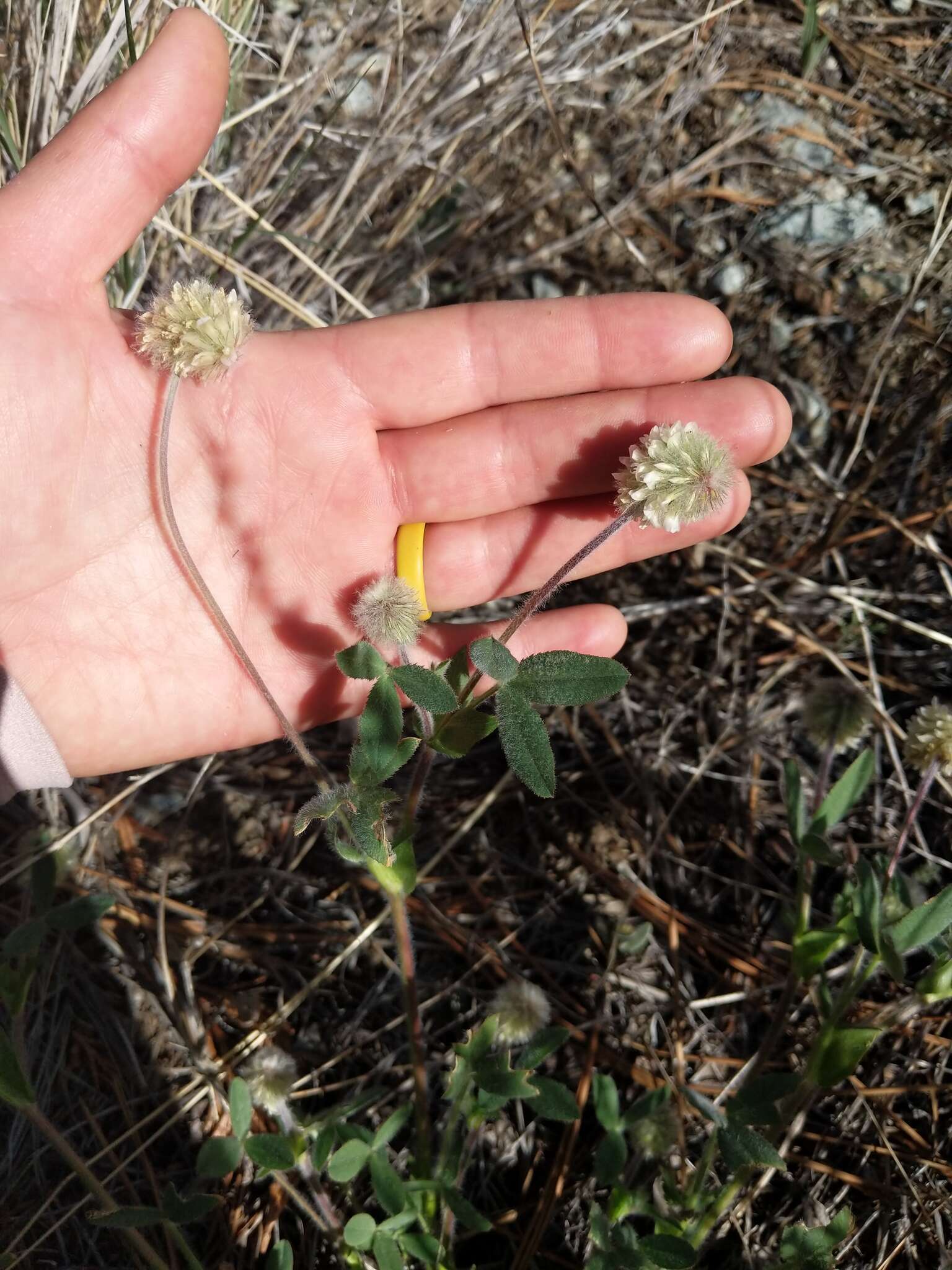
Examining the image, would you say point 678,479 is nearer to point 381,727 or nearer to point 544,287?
point 381,727

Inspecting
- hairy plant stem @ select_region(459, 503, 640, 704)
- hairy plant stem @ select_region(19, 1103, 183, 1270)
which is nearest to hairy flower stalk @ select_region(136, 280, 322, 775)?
hairy plant stem @ select_region(459, 503, 640, 704)

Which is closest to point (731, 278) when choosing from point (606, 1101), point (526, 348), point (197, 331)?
point (526, 348)

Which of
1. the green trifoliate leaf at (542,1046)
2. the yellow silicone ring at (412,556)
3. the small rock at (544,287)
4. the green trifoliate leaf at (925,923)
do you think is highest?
the small rock at (544,287)

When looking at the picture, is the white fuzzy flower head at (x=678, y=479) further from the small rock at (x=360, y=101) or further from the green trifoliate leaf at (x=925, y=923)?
the small rock at (x=360, y=101)

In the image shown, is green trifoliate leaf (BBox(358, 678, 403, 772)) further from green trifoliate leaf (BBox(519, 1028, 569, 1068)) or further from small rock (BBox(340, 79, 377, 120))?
small rock (BBox(340, 79, 377, 120))

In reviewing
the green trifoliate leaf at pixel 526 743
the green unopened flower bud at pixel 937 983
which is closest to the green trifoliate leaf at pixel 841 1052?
the green unopened flower bud at pixel 937 983

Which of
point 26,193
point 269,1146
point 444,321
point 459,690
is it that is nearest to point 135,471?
point 26,193
